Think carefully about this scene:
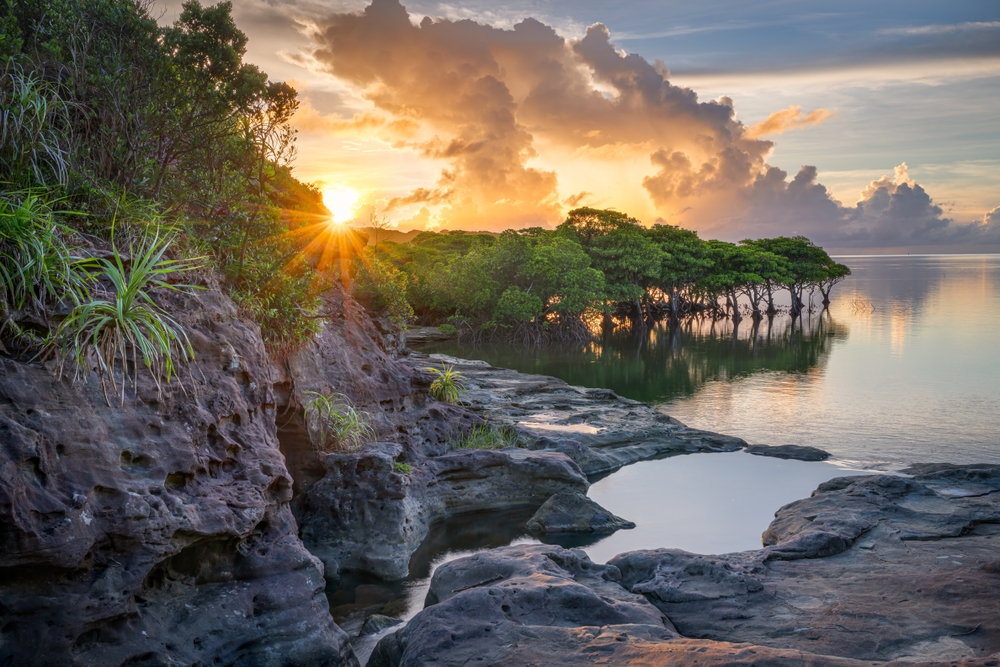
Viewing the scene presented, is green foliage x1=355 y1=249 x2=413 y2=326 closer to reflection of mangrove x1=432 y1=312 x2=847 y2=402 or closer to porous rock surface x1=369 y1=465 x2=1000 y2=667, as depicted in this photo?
porous rock surface x1=369 y1=465 x2=1000 y2=667

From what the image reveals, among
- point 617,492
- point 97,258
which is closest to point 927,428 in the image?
point 617,492

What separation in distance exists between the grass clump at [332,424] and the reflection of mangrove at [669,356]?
63.5 ft

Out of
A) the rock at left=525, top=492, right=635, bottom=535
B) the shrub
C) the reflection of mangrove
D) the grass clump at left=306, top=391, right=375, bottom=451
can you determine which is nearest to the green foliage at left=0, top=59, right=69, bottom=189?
the grass clump at left=306, top=391, right=375, bottom=451

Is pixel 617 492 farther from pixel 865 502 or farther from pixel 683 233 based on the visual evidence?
pixel 683 233

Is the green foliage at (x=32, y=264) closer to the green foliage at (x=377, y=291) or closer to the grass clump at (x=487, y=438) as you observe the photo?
the grass clump at (x=487, y=438)

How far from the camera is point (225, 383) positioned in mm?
8508

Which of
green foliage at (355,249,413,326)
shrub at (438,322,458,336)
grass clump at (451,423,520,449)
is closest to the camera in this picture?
grass clump at (451,423,520,449)

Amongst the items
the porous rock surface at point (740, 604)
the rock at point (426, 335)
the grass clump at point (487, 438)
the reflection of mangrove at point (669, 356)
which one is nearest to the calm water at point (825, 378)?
the reflection of mangrove at point (669, 356)

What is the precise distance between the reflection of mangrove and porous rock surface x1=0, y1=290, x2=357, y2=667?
77.0 ft

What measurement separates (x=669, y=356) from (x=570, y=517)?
32.7 meters

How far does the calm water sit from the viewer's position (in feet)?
75.5

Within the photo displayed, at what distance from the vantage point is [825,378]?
35469 millimetres

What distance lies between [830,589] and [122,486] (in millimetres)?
7407

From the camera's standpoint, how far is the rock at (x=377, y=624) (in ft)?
30.9
